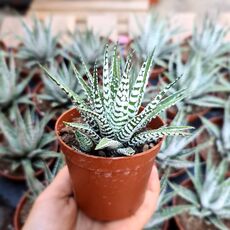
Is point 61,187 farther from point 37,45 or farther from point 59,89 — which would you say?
point 37,45

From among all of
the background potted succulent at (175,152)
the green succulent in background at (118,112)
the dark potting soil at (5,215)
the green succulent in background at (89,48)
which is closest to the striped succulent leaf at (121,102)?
the green succulent in background at (118,112)

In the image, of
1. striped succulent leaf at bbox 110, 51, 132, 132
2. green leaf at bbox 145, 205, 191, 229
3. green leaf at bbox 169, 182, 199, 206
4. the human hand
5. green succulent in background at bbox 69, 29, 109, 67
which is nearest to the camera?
striped succulent leaf at bbox 110, 51, 132, 132

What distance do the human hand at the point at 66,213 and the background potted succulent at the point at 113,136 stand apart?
64 millimetres

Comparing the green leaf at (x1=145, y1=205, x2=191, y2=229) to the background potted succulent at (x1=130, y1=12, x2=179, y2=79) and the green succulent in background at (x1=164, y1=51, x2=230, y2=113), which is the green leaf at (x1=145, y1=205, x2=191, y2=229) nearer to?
the green succulent in background at (x1=164, y1=51, x2=230, y2=113)

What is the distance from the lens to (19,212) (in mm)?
1136

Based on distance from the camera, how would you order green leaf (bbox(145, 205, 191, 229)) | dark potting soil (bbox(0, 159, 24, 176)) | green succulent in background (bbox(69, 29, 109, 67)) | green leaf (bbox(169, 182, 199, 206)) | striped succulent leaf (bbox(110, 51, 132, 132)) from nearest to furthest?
1. striped succulent leaf (bbox(110, 51, 132, 132))
2. green leaf (bbox(145, 205, 191, 229))
3. green leaf (bbox(169, 182, 199, 206))
4. dark potting soil (bbox(0, 159, 24, 176))
5. green succulent in background (bbox(69, 29, 109, 67))

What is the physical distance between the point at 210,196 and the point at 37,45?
91 cm

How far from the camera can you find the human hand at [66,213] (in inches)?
31.9

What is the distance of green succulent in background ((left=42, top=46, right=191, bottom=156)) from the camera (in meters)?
0.67

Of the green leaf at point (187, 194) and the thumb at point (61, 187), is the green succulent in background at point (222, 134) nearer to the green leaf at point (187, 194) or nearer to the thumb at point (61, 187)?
the green leaf at point (187, 194)

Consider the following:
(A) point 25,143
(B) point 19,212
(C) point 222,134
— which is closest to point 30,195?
(B) point 19,212

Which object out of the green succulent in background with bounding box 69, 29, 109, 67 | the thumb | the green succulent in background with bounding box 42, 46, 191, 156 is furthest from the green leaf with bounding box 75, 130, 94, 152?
the green succulent in background with bounding box 69, 29, 109, 67

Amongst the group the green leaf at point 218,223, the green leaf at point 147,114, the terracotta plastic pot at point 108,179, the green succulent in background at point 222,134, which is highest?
the green leaf at point 147,114

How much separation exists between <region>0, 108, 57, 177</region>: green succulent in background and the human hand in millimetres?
346
